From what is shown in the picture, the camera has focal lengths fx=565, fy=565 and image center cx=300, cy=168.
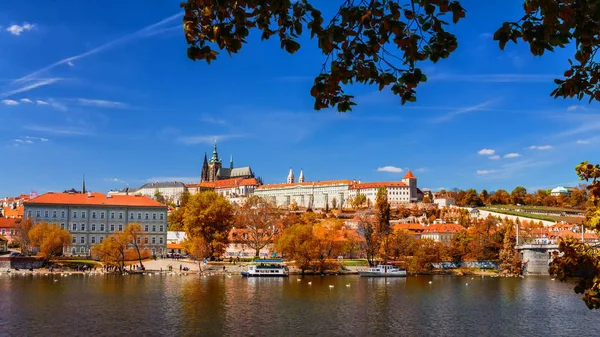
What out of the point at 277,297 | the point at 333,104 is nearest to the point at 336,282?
the point at 277,297

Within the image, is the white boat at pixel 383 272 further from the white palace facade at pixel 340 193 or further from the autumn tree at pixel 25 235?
the white palace facade at pixel 340 193

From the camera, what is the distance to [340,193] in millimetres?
186875

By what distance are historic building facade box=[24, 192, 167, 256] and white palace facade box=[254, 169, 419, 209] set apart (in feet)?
299

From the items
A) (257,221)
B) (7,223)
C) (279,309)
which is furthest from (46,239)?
(279,309)

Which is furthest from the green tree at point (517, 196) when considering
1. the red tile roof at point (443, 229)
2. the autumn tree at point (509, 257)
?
the autumn tree at point (509, 257)

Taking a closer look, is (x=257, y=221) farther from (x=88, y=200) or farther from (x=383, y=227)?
(x=88, y=200)

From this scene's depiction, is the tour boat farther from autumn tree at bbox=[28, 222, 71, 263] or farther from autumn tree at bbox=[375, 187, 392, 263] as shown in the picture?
Answer: autumn tree at bbox=[28, 222, 71, 263]

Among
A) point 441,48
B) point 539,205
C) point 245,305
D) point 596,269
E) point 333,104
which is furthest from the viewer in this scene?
point 539,205

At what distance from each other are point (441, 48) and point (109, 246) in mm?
61074

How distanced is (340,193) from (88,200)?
121 meters

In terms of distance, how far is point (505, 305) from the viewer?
37.9 meters

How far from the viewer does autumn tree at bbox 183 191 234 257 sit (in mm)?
69875

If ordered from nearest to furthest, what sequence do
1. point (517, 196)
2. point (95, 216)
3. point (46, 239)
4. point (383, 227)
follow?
point (46, 239) < point (95, 216) < point (383, 227) < point (517, 196)

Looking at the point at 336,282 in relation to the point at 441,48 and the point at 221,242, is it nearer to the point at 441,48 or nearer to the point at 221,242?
the point at 221,242
